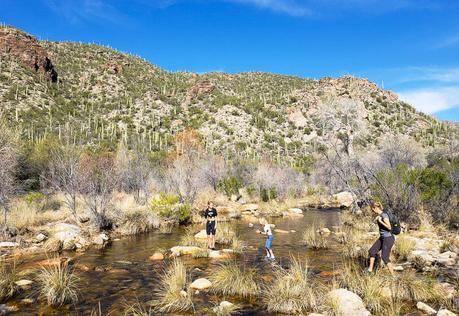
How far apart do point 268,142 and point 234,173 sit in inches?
744

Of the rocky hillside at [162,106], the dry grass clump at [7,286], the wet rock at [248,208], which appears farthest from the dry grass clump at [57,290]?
the rocky hillside at [162,106]

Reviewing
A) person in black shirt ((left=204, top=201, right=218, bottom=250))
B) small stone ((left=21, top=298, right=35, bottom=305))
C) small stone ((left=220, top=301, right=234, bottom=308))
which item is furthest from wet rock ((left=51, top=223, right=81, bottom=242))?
small stone ((left=220, top=301, right=234, bottom=308))

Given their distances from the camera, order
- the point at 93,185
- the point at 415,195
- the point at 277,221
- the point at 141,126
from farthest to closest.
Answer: the point at 141,126 < the point at 277,221 < the point at 93,185 < the point at 415,195

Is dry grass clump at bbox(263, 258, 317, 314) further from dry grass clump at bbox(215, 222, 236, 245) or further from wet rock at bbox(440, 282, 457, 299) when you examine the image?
dry grass clump at bbox(215, 222, 236, 245)

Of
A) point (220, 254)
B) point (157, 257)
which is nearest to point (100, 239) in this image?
point (157, 257)

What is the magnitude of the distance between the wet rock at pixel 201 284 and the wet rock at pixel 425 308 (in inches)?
200

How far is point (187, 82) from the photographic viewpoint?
7894 centimetres

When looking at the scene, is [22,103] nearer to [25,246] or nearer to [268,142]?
[268,142]

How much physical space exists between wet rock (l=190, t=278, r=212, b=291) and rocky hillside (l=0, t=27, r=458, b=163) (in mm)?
39718

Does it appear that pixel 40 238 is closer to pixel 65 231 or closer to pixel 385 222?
pixel 65 231

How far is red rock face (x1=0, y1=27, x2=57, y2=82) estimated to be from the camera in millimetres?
62166

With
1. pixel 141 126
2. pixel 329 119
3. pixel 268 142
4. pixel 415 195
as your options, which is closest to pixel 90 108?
pixel 141 126

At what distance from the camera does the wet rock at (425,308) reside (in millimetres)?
8086

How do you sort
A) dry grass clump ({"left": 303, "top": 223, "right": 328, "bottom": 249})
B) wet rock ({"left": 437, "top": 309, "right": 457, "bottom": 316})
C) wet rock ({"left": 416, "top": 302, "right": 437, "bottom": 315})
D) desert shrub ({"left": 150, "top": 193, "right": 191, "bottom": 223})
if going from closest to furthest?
wet rock ({"left": 437, "top": 309, "right": 457, "bottom": 316}) < wet rock ({"left": 416, "top": 302, "right": 437, "bottom": 315}) < dry grass clump ({"left": 303, "top": 223, "right": 328, "bottom": 249}) < desert shrub ({"left": 150, "top": 193, "right": 191, "bottom": 223})
